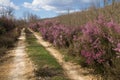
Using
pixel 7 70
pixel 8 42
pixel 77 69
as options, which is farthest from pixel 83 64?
pixel 8 42

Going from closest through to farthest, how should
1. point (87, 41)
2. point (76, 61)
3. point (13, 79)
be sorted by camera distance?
point (13, 79) → point (87, 41) → point (76, 61)

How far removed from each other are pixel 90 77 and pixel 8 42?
1615 cm

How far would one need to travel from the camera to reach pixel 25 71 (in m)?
13.0

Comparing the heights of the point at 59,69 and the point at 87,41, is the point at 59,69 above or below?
below

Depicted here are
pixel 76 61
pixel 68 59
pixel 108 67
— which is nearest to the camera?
pixel 108 67

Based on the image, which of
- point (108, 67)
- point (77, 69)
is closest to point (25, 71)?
point (77, 69)

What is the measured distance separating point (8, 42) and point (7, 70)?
1300 centimetres

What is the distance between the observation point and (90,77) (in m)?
11.8

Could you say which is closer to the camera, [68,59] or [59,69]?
[59,69]

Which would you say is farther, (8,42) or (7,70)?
(8,42)

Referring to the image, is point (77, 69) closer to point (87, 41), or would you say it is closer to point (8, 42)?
point (87, 41)

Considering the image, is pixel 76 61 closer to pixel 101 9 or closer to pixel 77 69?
pixel 77 69

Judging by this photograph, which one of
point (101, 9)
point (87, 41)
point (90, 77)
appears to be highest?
point (101, 9)

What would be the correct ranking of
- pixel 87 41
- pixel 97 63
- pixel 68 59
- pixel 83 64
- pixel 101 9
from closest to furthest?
pixel 97 63 < pixel 87 41 < pixel 83 64 < pixel 68 59 < pixel 101 9
